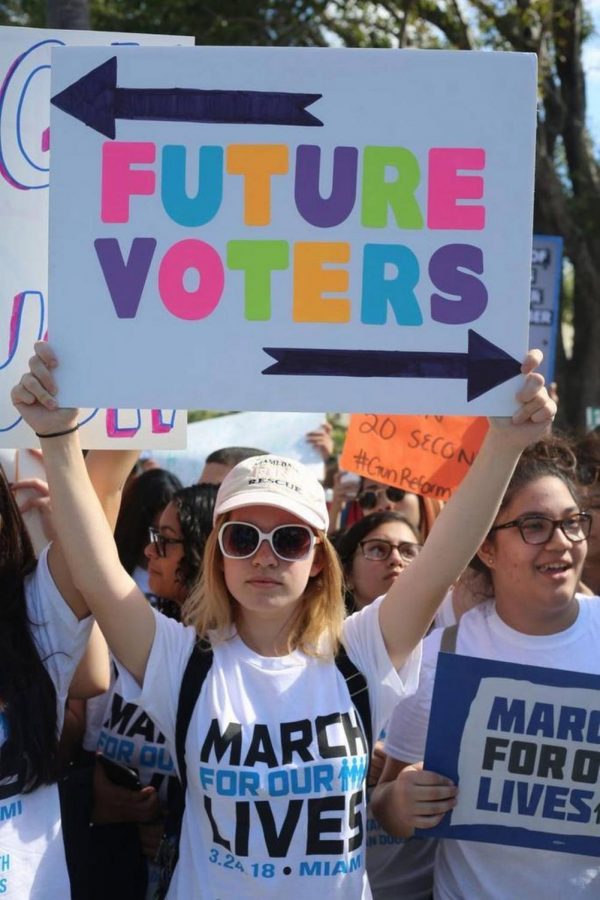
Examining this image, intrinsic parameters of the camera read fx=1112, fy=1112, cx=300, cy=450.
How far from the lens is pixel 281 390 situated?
7.26 feet

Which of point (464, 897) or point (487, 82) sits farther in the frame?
point (464, 897)

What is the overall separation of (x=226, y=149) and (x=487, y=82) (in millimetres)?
537

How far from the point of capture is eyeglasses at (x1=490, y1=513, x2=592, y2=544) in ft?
8.60

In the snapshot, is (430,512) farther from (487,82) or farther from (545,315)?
(545,315)

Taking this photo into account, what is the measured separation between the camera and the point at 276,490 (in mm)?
2369

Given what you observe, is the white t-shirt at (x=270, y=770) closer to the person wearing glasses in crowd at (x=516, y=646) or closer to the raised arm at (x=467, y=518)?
the raised arm at (x=467, y=518)

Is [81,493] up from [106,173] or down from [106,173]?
down

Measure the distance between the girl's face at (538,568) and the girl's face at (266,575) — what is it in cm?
53

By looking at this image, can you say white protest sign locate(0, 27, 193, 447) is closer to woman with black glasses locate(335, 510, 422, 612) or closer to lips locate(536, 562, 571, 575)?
woman with black glasses locate(335, 510, 422, 612)

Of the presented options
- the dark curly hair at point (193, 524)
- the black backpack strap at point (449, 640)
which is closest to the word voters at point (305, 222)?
the black backpack strap at point (449, 640)

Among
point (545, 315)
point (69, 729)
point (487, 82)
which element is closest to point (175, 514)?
point (69, 729)

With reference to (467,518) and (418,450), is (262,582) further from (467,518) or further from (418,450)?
(418,450)

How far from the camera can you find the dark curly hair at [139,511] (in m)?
3.75

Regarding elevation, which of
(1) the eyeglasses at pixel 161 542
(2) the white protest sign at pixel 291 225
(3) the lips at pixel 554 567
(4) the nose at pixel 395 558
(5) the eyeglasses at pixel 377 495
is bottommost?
(4) the nose at pixel 395 558
